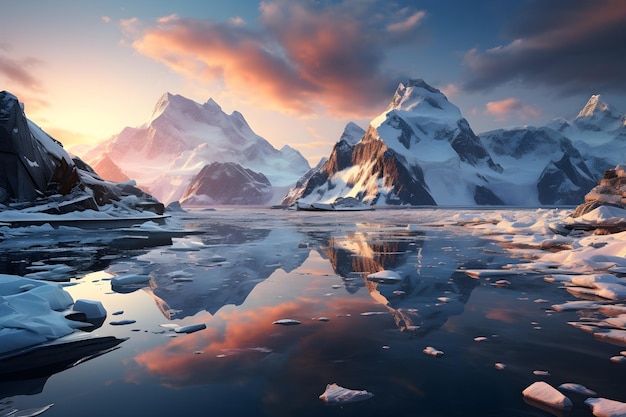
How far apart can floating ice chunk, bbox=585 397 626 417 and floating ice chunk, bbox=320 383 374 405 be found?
7.57ft

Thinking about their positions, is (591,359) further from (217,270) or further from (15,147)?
(15,147)

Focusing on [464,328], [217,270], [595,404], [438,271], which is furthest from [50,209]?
[595,404]

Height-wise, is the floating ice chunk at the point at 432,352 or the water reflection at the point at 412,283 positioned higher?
the floating ice chunk at the point at 432,352

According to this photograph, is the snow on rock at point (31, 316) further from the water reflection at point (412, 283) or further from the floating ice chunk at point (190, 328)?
the water reflection at point (412, 283)

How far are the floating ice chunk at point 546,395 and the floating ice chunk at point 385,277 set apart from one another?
6535mm

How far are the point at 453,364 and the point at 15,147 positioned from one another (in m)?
40.8

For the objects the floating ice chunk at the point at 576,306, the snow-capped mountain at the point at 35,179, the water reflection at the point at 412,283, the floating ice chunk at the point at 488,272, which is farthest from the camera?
the snow-capped mountain at the point at 35,179

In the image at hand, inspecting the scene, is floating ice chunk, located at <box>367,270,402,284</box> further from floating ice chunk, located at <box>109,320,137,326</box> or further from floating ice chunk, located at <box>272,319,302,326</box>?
floating ice chunk, located at <box>109,320,137,326</box>

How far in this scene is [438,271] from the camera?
12430mm

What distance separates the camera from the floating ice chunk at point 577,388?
167 inches

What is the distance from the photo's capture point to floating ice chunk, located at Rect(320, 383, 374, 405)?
13.6ft

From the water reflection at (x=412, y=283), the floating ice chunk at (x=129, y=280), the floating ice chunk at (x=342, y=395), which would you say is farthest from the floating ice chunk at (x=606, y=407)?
the floating ice chunk at (x=129, y=280)

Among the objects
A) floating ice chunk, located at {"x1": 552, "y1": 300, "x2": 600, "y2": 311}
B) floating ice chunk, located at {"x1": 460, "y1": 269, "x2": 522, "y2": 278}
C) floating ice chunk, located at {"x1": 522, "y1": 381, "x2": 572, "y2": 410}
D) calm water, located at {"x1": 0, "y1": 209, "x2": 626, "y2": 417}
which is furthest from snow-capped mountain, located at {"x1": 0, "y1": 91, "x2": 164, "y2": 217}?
floating ice chunk, located at {"x1": 522, "y1": 381, "x2": 572, "y2": 410}

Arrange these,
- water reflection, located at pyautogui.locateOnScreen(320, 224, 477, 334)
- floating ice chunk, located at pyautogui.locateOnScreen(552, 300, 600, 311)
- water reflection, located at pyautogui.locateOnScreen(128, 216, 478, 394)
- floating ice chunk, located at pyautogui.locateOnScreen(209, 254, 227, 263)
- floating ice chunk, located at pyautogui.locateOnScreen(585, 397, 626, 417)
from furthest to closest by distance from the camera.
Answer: floating ice chunk, located at pyautogui.locateOnScreen(209, 254, 227, 263)
floating ice chunk, located at pyautogui.locateOnScreen(552, 300, 600, 311)
water reflection, located at pyautogui.locateOnScreen(320, 224, 477, 334)
water reflection, located at pyautogui.locateOnScreen(128, 216, 478, 394)
floating ice chunk, located at pyautogui.locateOnScreen(585, 397, 626, 417)
